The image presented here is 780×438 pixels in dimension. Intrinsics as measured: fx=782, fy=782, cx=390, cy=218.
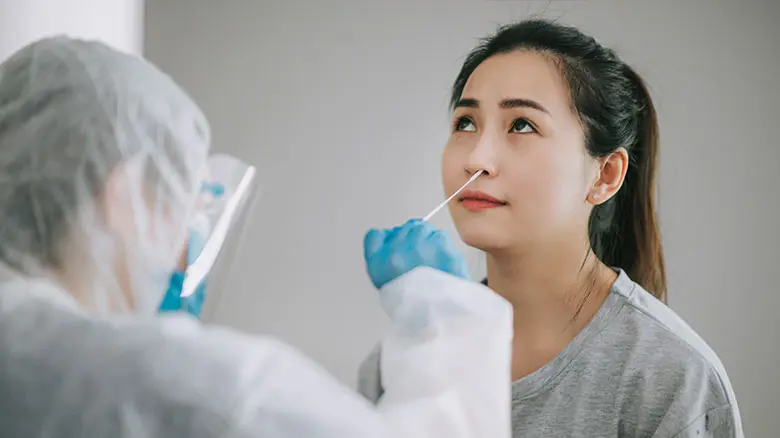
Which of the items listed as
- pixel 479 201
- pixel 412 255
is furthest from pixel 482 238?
pixel 412 255

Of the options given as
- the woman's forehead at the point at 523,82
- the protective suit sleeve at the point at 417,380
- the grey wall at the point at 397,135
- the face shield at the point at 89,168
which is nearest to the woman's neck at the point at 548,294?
the woman's forehead at the point at 523,82

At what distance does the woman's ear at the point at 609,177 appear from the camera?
1.21m

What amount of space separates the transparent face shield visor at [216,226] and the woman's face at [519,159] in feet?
1.23

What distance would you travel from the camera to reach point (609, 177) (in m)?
1.21

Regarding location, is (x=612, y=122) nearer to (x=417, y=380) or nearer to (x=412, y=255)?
(x=412, y=255)

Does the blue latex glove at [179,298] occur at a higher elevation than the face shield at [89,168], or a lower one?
lower

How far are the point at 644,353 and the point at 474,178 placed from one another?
0.33 meters

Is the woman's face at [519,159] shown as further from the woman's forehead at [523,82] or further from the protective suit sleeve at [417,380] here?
the protective suit sleeve at [417,380]

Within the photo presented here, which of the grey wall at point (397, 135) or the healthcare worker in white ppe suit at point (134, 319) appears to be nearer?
the healthcare worker in white ppe suit at point (134, 319)

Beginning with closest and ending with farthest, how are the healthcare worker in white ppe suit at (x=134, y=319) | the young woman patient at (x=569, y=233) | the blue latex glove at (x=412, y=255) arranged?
the healthcare worker in white ppe suit at (x=134, y=319) < the blue latex glove at (x=412, y=255) < the young woman patient at (x=569, y=233)

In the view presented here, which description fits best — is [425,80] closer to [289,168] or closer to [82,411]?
[289,168]

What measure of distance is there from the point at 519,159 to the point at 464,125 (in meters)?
0.12

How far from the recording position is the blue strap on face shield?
77 cm

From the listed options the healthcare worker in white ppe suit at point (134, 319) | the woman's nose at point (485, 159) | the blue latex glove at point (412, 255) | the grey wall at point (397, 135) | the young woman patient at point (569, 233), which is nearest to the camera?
the healthcare worker in white ppe suit at point (134, 319)
